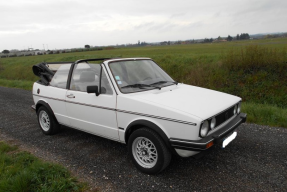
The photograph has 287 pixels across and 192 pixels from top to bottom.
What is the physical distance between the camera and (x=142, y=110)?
3.10m

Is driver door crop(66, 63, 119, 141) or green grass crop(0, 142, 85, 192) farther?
driver door crop(66, 63, 119, 141)

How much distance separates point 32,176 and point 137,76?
2237 mm

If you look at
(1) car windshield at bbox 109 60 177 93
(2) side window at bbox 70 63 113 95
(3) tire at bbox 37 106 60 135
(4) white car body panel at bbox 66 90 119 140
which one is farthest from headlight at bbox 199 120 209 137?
(3) tire at bbox 37 106 60 135

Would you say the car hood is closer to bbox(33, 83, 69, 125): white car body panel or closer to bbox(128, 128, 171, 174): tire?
bbox(128, 128, 171, 174): tire

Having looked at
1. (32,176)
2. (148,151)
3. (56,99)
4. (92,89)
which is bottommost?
(32,176)

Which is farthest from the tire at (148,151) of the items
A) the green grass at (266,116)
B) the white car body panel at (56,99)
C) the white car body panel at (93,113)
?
the green grass at (266,116)

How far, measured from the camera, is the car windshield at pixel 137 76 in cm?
358

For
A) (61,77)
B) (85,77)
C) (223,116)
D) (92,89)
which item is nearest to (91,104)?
(92,89)

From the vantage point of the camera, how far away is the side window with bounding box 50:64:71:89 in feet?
14.9

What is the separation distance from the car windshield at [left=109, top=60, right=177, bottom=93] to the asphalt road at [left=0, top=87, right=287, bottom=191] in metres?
1.29

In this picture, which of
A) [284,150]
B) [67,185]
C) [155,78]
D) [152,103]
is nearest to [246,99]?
[284,150]

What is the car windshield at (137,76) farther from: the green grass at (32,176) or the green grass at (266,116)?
the green grass at (266,116)

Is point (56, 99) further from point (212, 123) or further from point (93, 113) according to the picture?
point (212, 123)

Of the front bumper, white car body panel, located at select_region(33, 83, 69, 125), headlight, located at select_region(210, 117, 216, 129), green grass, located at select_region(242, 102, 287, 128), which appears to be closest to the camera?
the front bumper
